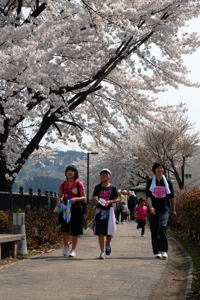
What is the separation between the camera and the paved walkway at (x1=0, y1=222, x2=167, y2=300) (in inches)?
218

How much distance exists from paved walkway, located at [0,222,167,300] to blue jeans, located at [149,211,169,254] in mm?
285

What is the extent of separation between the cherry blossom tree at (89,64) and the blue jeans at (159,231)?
12.9 feet

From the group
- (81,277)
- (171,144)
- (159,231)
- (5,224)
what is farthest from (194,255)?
(171,144)

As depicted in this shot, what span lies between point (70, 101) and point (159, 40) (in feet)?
12.6

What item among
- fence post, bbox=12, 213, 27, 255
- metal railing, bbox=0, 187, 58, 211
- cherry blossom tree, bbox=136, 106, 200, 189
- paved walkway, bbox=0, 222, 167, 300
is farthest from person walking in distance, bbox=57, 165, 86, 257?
cherry blossom tree, bbox=136, 106, 200, 189

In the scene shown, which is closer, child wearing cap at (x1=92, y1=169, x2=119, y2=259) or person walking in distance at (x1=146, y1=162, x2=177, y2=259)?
child wearing cap at (x1=92, y1=169, x2=119, y2=259)

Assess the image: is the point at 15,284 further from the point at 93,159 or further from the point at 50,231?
the point at 93,159

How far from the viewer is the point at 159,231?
933cm

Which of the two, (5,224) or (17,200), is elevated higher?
(17,200)

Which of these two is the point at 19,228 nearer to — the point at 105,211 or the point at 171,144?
the point at 105,211

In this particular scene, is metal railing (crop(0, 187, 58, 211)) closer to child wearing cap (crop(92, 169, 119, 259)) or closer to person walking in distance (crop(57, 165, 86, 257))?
person walking in distance (crop(57, 165, 86, 257))

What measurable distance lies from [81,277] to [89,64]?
423 inches

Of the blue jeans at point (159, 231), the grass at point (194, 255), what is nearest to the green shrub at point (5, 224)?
the blue jeans at point (159, 231)

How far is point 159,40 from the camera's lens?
54.4ft
